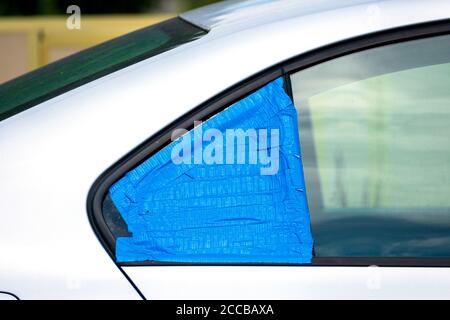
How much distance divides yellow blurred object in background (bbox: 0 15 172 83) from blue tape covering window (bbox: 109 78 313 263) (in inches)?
173

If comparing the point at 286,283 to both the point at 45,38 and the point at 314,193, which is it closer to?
the point at 314,193

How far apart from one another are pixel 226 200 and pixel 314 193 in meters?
0.25

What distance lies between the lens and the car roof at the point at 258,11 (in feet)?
7.38

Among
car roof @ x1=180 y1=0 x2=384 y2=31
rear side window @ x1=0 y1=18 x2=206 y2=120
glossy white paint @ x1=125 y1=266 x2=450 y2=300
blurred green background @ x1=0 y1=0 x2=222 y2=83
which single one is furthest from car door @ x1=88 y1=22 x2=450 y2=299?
blurred green background @ x1=0 y1=0 x2=222 y2=83

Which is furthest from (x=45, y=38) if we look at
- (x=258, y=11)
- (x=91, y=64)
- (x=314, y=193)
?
(x=314, y=193)

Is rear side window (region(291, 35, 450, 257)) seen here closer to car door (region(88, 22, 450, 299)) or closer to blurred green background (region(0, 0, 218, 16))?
car door (region(88, 22, 450, 299))

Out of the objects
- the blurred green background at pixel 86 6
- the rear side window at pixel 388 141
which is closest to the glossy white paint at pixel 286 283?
the rear side window at pixel 388 141

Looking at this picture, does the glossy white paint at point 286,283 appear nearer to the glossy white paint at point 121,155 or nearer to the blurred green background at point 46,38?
the glossy white paint at point 121,155

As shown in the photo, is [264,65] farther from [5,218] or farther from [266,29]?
[5,218]

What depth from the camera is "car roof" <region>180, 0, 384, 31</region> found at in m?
2.25

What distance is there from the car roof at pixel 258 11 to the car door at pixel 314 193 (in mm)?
158

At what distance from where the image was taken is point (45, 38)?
21.4 ft

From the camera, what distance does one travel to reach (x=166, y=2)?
11.5m

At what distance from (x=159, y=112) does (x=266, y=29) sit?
1.12 ft
